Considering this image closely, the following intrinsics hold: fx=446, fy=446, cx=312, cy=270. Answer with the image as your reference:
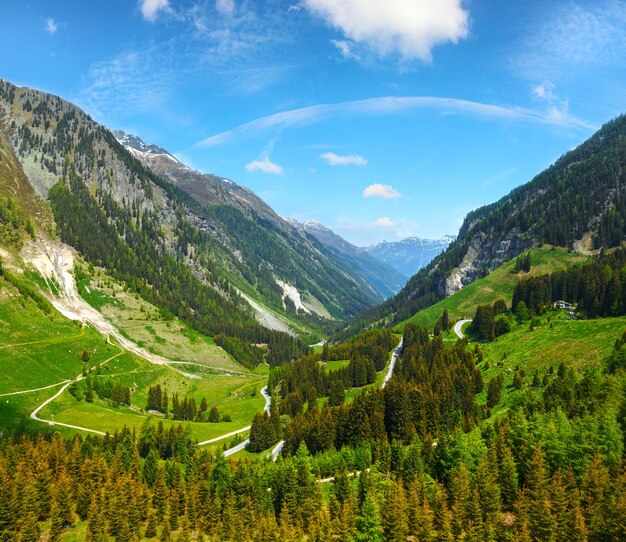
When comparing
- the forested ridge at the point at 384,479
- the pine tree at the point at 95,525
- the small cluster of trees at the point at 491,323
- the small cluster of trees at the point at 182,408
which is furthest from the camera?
the small cluster of trees at the point at 491,323

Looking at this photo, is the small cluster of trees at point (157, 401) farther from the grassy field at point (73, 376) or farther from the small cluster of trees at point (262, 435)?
the small cluster of trees at point (262, 435)

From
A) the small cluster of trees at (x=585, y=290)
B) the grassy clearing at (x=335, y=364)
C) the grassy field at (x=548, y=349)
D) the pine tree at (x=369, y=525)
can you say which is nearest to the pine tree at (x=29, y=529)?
the pine tree at (x=369, y=525)

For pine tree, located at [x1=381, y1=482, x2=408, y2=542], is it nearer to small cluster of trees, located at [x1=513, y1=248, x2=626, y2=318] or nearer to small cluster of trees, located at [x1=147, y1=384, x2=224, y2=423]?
small cluster of trees, located at [x1=147, y1=384, x2=224, y2=423]

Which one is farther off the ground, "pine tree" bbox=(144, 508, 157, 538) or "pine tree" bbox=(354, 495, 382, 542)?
"pine tree" bbox=(354, 495, 382, 542)

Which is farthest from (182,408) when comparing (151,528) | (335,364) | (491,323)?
(491,323)

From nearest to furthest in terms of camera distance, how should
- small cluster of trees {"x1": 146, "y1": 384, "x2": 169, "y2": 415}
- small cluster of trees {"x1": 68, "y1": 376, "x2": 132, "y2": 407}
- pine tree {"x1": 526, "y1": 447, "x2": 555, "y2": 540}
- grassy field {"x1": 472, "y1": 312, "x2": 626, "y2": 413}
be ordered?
pine tree {"x1": 526, "y1": 447, "x2": 555, "y2": 540} → grassy field {"x1": 472, "y1": 312, "x2": 626, "y2": 413} → small cluster of trees {"x1": 68, "y1": 376, "x2": 132, "y2": 407} → small cluster of trees {"x1": 146, "y1": 384, "x2": 169, "y2": 415}

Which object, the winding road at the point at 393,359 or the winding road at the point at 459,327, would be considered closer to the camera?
the winding road at the point at 393,359

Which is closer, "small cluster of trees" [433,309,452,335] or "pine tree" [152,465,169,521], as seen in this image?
"pine tree" [152,465,169,521]

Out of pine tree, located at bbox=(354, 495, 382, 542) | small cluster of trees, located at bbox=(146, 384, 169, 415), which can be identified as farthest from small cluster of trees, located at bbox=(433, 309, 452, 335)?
pine tree, located at bbox=(354, 495, 382, 542)

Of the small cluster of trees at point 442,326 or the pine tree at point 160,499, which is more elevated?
the small cluster of trees at point 442,326
